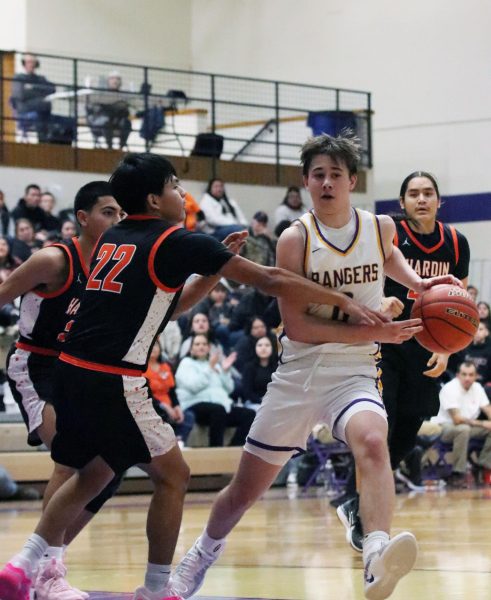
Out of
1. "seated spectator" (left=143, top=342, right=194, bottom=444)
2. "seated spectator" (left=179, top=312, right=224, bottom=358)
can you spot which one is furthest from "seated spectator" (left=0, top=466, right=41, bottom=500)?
"seated spectator" (left=179, top=312, right=224, bottom=358)

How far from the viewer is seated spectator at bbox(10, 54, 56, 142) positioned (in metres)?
17.1

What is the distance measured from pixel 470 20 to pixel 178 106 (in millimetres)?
5135

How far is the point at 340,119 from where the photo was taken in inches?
772

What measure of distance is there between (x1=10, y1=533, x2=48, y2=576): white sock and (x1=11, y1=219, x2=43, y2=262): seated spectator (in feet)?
29.8

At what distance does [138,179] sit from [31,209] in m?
10.4

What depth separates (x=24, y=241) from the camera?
13.9 meters

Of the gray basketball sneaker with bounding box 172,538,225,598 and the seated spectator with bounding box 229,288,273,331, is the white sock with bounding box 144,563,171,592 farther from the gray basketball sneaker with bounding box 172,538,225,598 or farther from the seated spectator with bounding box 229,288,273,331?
the seated spectator with bounding box 229,288,273,331

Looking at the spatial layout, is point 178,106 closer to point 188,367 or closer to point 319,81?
point 319,81

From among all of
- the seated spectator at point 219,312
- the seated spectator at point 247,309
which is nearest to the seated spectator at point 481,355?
the seated spectator at point 247,309

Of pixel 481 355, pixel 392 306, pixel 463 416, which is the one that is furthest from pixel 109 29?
pixel 392 306

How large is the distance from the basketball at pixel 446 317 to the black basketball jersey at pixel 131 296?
1121mm

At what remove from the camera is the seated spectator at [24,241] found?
13773 mm

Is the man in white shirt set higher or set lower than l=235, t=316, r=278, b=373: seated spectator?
lower

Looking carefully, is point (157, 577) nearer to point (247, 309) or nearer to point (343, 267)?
point (343, 267)
